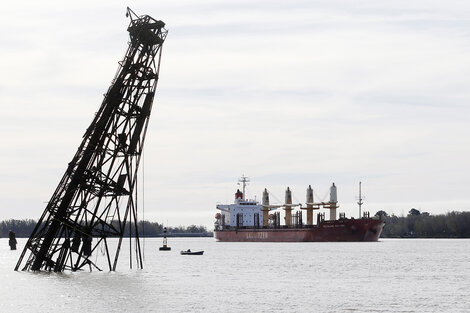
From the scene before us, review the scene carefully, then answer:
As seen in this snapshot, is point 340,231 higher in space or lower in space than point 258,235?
higher

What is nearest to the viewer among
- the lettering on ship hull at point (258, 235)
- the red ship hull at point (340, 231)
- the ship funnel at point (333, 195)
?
the red ship hull at point (340, 231)

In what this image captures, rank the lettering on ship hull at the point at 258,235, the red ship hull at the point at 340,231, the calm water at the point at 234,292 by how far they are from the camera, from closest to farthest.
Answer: the calm water at the point at 234,292, the red ship hull at the point at 340,231, the lettering on ship hull at the point at 258,235

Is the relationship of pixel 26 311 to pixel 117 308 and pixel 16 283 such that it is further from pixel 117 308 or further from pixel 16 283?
pixel 16 283

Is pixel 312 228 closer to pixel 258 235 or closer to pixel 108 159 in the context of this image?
pixel 258 235

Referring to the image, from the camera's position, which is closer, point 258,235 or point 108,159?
point 108,159

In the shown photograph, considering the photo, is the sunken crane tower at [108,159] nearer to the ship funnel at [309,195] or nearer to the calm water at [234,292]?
the calm water at [234,292]

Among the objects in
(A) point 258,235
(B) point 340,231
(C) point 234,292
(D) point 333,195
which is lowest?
(C) point 234,292

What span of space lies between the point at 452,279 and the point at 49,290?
111 ft

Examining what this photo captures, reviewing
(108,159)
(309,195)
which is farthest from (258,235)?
(108,159)

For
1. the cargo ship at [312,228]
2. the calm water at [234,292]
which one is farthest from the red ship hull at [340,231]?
the calm water at [234,292]

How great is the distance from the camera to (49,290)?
157 ft

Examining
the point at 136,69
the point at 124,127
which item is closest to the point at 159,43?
the point at 136,69

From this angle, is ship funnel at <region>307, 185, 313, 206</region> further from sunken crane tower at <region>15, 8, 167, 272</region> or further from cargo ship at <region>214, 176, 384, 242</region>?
sunken crane tower at <region>15, 8, 167, 272</region>

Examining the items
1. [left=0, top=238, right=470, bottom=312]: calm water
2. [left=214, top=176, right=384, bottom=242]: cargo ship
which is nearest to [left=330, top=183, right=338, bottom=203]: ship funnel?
[left=214, top=176, right=384, bottom=242]: cargo ship
